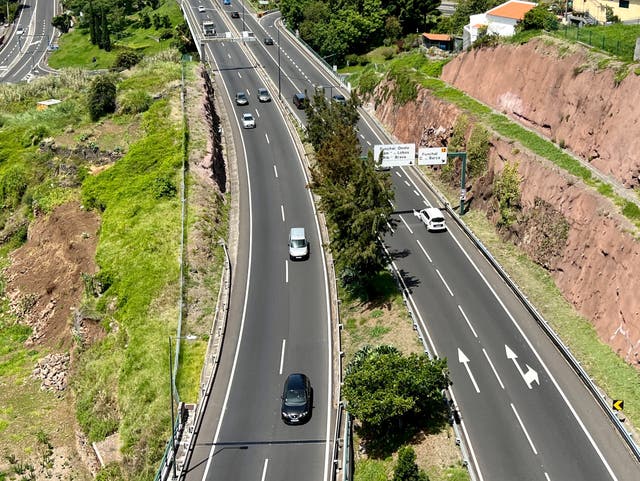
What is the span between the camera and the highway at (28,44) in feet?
506

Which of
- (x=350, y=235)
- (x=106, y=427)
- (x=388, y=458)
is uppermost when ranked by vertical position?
(x=350, y=235)

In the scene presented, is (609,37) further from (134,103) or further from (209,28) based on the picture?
(209,28)

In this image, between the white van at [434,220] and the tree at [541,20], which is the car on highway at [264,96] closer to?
the tree at [541,20]

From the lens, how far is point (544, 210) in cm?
5662

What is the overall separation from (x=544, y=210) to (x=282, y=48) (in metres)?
81.1

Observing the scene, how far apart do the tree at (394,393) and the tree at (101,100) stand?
6140cm

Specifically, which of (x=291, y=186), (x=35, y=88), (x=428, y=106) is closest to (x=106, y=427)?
(x=291, y=186)

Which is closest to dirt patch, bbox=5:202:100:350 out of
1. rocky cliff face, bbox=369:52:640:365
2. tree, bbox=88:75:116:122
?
tree, bbox=88:75:116:122

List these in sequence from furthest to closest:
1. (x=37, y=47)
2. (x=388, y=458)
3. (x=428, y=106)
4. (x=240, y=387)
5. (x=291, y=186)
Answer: (x=37, y=47)
(x=428, y=106)
(x=291, y=186)
(x=240, y=387)
(x=388, y=458)

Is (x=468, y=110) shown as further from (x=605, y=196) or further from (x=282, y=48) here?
(x=282, y=48)

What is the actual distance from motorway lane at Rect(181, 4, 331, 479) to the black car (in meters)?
0.58

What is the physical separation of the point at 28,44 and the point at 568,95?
147419 millimetres

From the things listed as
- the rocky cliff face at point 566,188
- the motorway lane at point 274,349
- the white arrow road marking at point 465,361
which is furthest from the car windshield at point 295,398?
the rocky cliff face at point 566,188

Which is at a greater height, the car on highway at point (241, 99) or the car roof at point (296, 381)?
the car on highway at point (241, 99)
